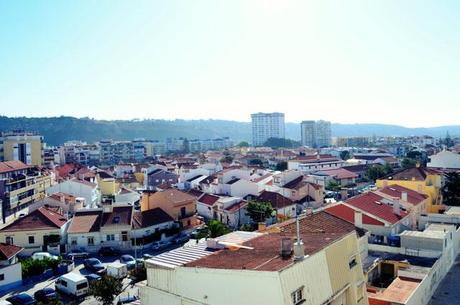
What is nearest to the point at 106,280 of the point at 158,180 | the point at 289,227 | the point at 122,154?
the point at 289,227

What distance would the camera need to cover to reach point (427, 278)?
19.0 m

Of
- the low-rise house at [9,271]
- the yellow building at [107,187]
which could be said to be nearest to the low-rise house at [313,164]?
the yellow building at [107,187]

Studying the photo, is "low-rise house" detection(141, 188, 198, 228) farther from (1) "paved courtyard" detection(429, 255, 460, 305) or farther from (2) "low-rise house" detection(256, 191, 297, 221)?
(1) "paved courtyard" detection(429, 255, 460, 305)

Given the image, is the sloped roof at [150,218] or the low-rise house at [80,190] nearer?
the sloped roof at [150,218]

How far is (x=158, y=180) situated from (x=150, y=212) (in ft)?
90.3

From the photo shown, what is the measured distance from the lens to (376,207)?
1061 inches

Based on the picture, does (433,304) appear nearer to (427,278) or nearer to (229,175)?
(427,278)

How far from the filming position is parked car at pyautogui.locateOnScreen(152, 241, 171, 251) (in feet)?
104

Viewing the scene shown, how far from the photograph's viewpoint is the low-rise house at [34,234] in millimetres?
30578

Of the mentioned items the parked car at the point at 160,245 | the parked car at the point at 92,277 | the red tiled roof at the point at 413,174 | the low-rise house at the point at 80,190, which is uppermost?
the red tiled roof at the point at 413,174

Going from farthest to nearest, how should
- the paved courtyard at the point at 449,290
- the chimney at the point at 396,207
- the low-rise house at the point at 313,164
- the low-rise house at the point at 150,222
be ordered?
the low-rise house at the point at 313,164
the low-rise house at the point at 150,222
the chimney at the point at 396,207
the paved courtyard at the point at 449,290

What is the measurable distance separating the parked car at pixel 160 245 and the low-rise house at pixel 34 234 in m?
6.64

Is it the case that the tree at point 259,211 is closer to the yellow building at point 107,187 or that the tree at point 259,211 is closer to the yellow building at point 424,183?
the yellow building at point 424,183

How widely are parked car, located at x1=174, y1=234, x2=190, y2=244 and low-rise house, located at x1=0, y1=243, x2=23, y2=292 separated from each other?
1159 cm
